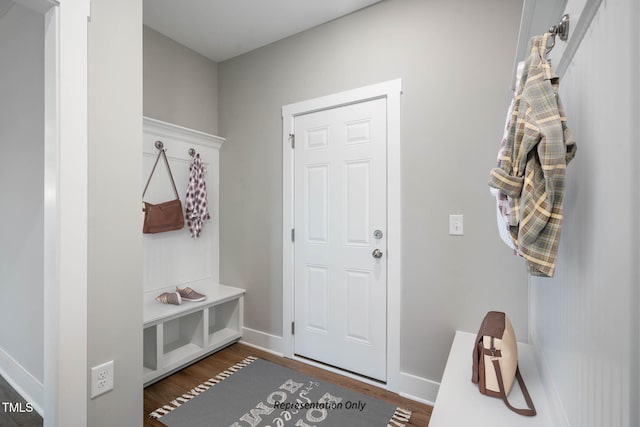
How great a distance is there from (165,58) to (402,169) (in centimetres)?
216

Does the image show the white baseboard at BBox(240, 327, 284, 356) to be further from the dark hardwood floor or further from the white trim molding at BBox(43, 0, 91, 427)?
the white trim molding at BBox(43, 0, 91, 427)

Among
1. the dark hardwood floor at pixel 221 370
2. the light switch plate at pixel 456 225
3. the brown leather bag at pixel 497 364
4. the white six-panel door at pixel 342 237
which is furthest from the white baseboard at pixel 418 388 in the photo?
the light switch plate at pixel 456 225

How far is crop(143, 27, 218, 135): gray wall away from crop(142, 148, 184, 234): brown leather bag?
0.38 metres

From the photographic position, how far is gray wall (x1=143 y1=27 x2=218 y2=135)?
238cm

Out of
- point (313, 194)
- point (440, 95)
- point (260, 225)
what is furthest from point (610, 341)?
point (260, 225)

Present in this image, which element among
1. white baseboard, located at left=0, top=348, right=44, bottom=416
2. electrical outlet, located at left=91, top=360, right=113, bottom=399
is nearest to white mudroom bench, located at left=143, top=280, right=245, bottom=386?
white baseboard, located at left=0, top=348, right=44, bottom=416

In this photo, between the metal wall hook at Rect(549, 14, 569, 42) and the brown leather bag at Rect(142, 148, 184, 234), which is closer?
Answer: the metal wall hook at Rect(549, 14, 569, 42)

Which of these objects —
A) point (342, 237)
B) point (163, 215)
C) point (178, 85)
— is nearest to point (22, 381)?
point (163, 215)

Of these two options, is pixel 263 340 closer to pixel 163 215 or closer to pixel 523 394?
pixel 163 215

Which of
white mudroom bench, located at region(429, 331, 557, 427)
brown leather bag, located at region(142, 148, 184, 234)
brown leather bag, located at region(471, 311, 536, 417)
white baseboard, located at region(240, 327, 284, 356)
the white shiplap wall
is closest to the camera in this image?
the white shiplap wall

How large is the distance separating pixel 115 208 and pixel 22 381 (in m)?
1.59

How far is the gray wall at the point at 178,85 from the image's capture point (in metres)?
2.38

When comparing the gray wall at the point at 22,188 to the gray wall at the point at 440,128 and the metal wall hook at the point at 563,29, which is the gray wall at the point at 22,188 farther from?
the metal wall hook at the point at 563,29

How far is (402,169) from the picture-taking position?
1.98m
